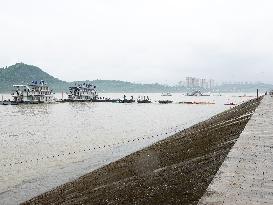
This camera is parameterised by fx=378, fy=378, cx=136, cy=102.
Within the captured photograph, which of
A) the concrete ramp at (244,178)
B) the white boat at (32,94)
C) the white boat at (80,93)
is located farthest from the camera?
the white boat at (80,93)

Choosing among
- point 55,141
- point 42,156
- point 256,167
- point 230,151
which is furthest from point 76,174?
point 55,141

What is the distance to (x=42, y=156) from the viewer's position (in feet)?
86.4

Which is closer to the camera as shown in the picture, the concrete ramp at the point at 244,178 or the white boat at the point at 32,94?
the concrete ramp at the point at 244,178

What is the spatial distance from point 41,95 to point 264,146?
414ft

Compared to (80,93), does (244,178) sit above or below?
above

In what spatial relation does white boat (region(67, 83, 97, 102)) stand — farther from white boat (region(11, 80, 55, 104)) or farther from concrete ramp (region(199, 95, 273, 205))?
concrete ramp (region(199, 95, 273, 205))

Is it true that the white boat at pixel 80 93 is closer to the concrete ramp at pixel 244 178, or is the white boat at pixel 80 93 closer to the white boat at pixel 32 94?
the white boat at pixel 32 94

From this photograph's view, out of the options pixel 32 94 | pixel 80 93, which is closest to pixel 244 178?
pixel 32 94

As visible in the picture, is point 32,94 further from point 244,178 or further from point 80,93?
point 244,178

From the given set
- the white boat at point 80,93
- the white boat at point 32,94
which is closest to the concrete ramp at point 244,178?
the white boat at point 32,94

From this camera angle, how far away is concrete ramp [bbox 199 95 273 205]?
6.73m

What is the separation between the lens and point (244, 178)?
8.04 metres

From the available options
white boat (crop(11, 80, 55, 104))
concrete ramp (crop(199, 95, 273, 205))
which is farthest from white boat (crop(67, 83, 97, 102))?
concrete ramp (crop(199, 95, 273, 205))

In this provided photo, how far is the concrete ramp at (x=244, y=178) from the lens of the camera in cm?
673
